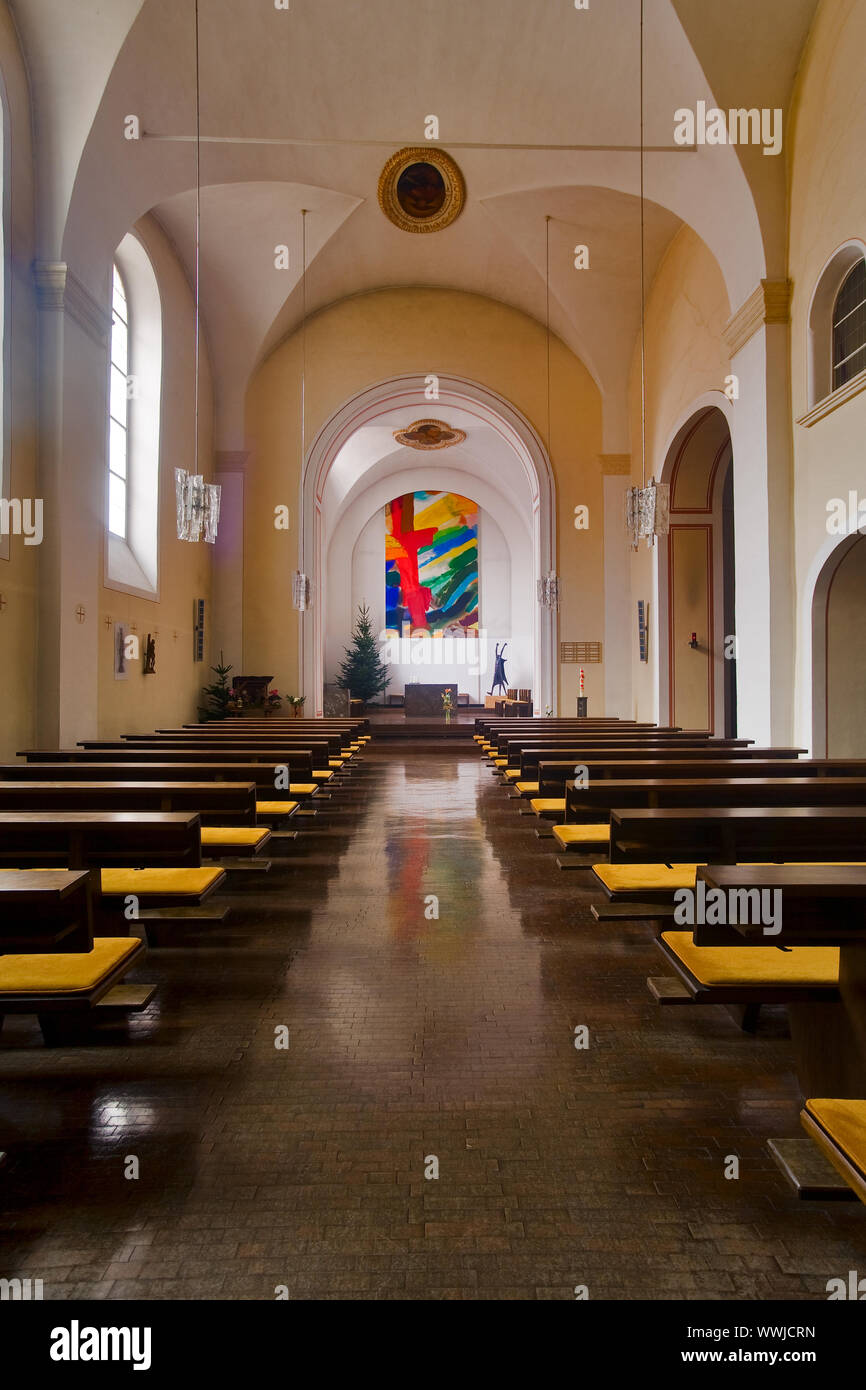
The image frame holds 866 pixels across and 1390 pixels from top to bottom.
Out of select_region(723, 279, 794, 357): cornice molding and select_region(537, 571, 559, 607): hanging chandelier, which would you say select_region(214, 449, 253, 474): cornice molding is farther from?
select_region(723, 279, 794, 357): cornice molding

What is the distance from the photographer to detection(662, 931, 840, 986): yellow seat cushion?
196 centimetres

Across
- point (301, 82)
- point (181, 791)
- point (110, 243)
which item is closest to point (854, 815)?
point (181, 791)

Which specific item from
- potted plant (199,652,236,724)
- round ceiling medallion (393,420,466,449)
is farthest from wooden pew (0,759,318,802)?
round ceiling medallion (393,420,466,449)

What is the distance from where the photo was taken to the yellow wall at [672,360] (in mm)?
8594

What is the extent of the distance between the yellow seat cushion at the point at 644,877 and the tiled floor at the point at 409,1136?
0.42 metres

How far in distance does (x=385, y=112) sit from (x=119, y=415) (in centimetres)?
375

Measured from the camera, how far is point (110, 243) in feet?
23.2

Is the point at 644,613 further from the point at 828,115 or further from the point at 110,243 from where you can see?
the point at 110,243

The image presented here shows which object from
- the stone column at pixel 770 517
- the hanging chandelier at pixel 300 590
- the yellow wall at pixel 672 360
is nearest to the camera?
the stone column at pixel 770 517

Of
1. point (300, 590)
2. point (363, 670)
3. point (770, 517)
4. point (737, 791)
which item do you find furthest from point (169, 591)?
point (363, 670)

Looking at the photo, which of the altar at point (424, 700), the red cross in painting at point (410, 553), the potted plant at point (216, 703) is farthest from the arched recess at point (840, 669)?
the red cross in painting at point (410, 553)

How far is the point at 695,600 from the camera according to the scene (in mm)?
10344

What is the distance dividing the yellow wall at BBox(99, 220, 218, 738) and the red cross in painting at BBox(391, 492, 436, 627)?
970 cm

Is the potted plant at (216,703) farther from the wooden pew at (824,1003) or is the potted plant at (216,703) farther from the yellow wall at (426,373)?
the wooden pew at (824,1003)
